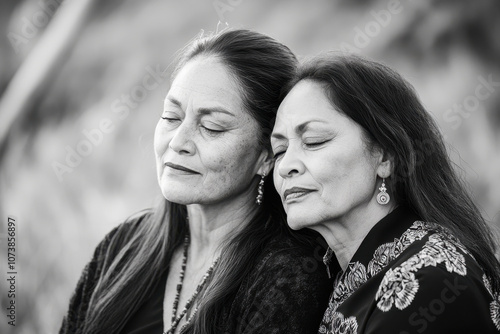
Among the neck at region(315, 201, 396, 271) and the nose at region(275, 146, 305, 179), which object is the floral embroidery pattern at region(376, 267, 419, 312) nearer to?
the neck at region(315, 201, 396, 271)

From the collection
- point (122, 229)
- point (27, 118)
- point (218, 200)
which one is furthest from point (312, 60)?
point (27, 118)

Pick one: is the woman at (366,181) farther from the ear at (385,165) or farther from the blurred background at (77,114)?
the blurred background at (77,114)

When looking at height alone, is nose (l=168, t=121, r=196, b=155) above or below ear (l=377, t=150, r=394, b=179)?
below

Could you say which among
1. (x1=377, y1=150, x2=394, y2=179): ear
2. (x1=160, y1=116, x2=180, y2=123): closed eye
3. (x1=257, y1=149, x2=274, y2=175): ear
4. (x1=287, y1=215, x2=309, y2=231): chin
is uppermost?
(x1=377, y1=150, x2=394, y2=179): ear

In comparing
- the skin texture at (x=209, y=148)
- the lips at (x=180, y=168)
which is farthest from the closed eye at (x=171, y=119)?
the lips at (x=180, y=168)

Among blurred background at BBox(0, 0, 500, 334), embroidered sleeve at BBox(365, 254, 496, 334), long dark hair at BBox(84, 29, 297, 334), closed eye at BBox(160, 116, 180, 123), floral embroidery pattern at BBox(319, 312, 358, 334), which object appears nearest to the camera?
embroidered sleeve at BBox(365, 254, 496, 334)

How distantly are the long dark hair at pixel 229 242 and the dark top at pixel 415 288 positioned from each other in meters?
0.46

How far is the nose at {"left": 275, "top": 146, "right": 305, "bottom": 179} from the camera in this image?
2.00 metres

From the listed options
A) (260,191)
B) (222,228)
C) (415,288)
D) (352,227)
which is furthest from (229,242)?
(415,288)

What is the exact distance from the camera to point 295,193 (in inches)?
79.8

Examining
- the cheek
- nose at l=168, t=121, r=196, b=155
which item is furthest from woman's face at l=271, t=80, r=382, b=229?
nose at l=168, t=121, r=196, b=155

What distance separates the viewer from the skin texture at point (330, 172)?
1942 mm

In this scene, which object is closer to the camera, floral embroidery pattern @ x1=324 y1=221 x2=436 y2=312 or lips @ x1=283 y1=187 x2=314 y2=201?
floral embroidery pattern @ x1=324 y1=221 x2=436 y2=312

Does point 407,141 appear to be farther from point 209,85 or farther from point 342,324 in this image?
point 209,85
